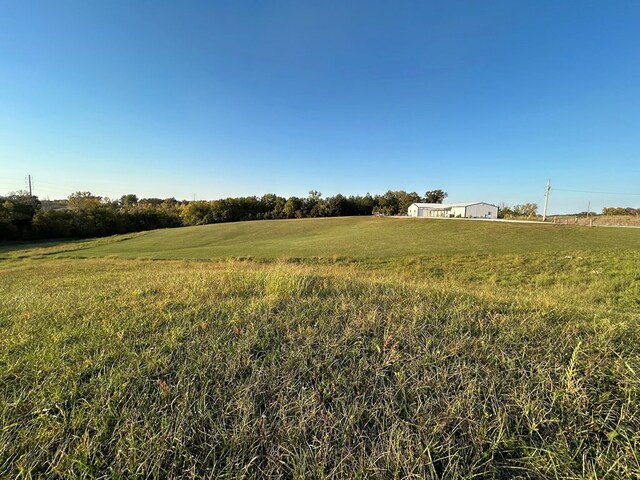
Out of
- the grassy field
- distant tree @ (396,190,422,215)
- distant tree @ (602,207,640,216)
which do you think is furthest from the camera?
distant tree @ (396,190,422,215)

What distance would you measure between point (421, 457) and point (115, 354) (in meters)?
2.75

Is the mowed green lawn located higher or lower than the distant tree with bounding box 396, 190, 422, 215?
lower

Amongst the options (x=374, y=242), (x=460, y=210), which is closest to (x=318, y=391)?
(x=374, y=242)

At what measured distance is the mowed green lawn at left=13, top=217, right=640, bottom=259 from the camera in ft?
71.4

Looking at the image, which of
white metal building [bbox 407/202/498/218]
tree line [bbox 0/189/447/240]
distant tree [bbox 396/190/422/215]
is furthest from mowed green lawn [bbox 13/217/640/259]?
distant tree [bbox 396/190/422/215]

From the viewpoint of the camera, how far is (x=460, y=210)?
7562 centimetres

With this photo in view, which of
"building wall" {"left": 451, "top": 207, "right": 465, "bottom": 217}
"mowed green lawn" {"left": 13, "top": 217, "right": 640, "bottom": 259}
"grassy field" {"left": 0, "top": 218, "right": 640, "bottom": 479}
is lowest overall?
"mowed green lawn" {"left": 13, "top": 217, "right": 640, "bottom": 259}

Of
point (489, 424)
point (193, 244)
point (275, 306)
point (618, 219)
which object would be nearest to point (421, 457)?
point (489, 424)

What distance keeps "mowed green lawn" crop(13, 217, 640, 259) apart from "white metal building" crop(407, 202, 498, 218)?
37.0 meters

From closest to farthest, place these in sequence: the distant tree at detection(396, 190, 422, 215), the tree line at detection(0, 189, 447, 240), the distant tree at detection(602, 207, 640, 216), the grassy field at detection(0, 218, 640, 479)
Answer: the grassy field at detection(0, 218, 640, 479) < the tree line at detection(0, 189, 447, 240) < the distant tree at detection(602, 207, 640, 216) < the distant tree at detection(396, 190, 422, 215)

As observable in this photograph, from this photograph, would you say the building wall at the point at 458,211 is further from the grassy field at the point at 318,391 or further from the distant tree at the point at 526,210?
the grassy field at the point at 318,391

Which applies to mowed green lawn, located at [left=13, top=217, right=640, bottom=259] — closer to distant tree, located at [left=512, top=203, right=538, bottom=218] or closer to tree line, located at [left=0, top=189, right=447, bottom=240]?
tree line, located at [left=0, top=189, right=447, bottom=240]

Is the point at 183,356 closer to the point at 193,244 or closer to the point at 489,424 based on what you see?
the point at 489,424

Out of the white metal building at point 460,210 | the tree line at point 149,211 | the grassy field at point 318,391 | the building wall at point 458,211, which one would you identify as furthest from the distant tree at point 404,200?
the grassy field at point 318,391
